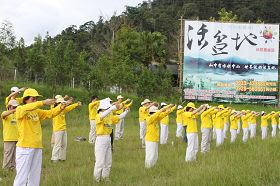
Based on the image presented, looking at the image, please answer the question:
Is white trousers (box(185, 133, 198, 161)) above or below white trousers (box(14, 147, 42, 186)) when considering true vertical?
below

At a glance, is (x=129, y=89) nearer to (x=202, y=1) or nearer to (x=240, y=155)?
(x=240, y=155)

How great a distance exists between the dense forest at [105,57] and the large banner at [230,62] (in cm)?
273

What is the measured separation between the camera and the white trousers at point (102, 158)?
904 cm

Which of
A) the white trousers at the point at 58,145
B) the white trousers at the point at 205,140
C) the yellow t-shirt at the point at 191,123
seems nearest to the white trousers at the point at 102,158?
the white trousers at the point at 58,145

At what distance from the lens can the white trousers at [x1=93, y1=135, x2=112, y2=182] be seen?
9.04 m

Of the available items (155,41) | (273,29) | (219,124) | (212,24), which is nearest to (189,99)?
(212,24)

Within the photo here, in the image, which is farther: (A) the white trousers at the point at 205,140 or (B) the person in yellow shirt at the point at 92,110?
(B) the person in yellow shirt at the point at 92,110

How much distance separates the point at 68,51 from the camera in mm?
29312

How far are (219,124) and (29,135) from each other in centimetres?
995

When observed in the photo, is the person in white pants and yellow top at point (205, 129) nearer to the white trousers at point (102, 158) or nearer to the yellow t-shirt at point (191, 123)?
the yellow t-shirt at point (191, 123)

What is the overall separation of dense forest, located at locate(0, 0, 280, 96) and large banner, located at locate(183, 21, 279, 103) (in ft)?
8.97

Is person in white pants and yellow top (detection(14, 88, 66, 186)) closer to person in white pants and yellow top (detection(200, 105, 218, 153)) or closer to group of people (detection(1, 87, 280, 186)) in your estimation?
group of people (detection(1, 87, 280, 186))

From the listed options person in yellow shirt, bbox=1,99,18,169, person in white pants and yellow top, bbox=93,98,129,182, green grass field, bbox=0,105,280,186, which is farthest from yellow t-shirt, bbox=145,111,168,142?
person in yellow shirt, bbox=1,99,18,169

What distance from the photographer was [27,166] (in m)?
7.30
